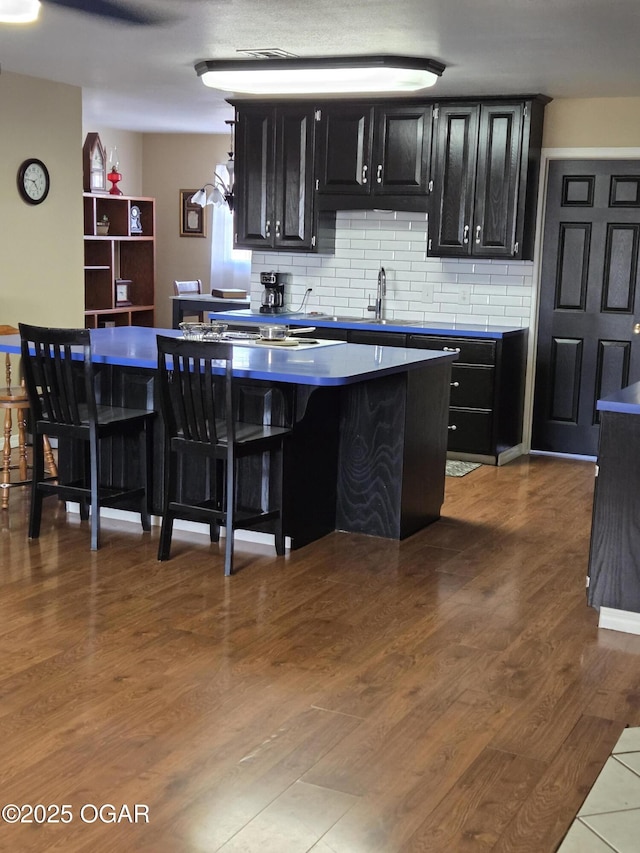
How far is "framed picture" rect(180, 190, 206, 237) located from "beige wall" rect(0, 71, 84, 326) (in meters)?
3.68

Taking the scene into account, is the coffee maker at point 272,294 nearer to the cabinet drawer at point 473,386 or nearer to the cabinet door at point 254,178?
the cabinet door at point 254,178

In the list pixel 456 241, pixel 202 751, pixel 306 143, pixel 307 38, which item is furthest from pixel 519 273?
pixel 202 751

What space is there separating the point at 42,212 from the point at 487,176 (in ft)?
9.86

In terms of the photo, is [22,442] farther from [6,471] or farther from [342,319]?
[342,319]

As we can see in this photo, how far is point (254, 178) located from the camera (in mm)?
7473

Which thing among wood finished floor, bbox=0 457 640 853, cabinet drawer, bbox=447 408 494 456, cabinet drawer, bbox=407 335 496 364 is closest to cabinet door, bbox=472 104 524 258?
cabinet drawer, bbox=407 335 496 364

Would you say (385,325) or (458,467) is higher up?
(385,325)

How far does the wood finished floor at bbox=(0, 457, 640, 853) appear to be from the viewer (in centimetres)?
248

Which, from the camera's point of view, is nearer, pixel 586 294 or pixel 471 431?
pixel 471 431

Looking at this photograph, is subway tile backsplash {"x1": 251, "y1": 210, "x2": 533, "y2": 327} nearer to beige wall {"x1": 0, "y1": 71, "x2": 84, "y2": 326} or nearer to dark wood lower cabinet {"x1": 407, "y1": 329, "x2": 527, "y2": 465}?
dark wood lower cabinet {"x1": 407, "y1": 329, "x2": 527, "y2": 465}

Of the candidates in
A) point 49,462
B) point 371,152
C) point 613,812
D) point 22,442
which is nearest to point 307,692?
point 613,812

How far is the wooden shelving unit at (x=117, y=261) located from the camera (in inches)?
385

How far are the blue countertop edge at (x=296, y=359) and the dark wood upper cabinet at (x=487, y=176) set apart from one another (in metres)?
1.94

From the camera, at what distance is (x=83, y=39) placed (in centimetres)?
534
